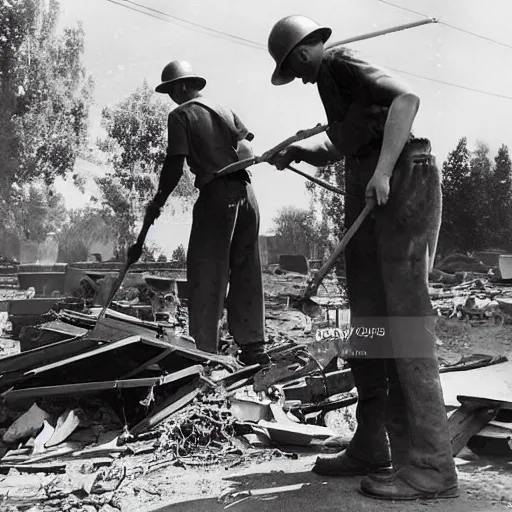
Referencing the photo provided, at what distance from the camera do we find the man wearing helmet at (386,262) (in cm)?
246

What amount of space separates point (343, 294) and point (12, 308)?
4661 mm

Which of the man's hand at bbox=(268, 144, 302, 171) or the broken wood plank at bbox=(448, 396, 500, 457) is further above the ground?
the man's hand at bbox=(268, 144, 302, 171)

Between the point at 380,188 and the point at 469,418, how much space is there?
4.23 ft

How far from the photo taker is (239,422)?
3.54m

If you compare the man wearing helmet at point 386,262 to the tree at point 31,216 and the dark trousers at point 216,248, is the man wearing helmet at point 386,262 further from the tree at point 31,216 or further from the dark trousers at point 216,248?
the tree at point 31,216

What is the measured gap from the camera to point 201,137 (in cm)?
466

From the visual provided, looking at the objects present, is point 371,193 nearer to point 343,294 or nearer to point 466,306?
point 343,294

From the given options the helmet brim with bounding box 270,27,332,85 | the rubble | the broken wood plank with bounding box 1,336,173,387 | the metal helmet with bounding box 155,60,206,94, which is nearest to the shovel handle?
the rubble

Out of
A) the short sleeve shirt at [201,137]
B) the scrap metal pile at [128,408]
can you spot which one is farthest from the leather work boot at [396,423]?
the short sleeve shirt at [201,137]

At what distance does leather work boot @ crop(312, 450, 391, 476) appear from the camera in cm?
277

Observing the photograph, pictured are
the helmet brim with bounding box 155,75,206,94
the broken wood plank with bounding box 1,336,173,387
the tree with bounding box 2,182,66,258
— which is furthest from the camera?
the tree with bounding box 2,182,66,258

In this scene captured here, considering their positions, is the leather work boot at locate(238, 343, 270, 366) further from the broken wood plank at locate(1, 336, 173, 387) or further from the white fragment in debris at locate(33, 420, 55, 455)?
the white fragment in debris at locate(33, 420, 55, 455)

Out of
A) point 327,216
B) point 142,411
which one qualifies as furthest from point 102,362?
point 327,216

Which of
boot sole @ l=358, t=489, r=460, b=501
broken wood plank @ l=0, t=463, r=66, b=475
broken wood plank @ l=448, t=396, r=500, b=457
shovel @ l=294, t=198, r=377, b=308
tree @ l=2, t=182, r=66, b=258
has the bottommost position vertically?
broken wood plank @ l=0, t=463, r=66, b=475
